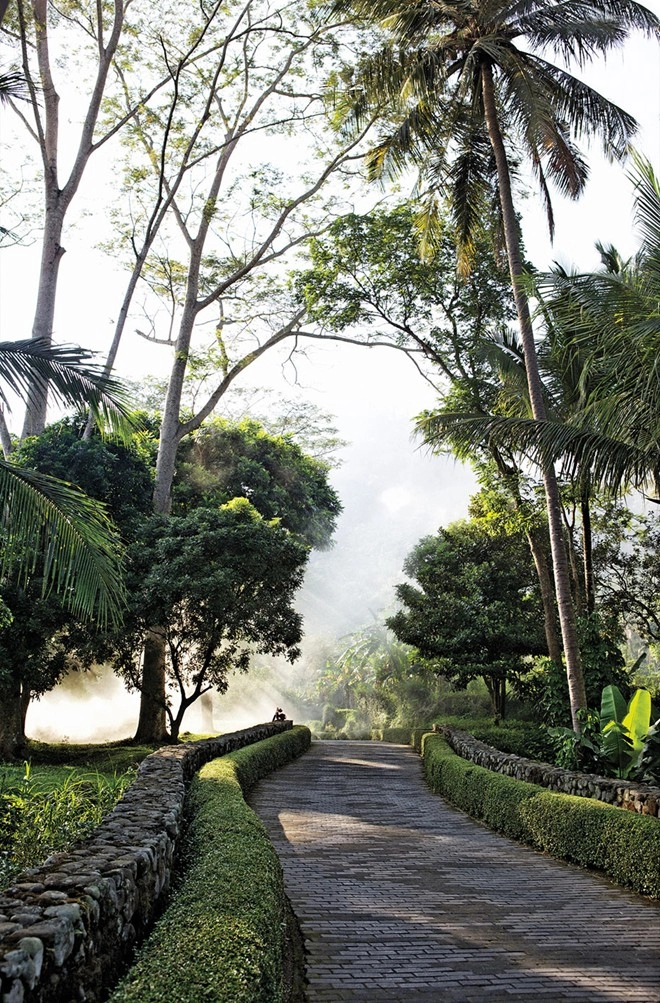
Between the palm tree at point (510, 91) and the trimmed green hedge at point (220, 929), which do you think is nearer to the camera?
the trimmed green hedge at point (220, 929)

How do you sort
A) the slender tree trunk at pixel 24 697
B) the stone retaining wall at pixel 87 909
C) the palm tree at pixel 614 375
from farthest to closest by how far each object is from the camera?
1. the slender tree trunk at pixel 24 697
2. the palm tree at pixel 614 375
3. the stone retaining wall at pixel 87 909

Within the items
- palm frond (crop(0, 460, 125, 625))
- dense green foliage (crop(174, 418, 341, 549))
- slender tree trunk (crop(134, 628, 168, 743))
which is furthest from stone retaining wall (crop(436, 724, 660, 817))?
dense green foliage (crop(174, 418, 341, 549))

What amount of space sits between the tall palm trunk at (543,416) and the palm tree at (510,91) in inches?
0.6

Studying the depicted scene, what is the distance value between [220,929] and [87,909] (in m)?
0.66

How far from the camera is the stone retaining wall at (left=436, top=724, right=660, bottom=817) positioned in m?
7.94

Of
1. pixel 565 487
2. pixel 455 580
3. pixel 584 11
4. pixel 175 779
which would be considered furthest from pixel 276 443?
pixel 175 779

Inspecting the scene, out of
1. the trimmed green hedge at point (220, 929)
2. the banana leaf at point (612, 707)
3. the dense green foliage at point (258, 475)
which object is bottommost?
the trimmed green hedge at point (220, 929)

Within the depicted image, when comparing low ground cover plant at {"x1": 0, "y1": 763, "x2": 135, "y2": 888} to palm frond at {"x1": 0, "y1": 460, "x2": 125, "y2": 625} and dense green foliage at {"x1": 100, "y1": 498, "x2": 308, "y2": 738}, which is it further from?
dense green foliage at {"x1": 100, "y1": 498, "x2": 308, "y2": 738}

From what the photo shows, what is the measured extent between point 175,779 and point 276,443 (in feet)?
60.9

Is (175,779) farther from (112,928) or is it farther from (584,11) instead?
(584,11)

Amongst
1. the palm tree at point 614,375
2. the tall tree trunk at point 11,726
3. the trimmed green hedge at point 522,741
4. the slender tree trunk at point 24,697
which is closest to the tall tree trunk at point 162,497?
the slender tree trunk at point 24,697

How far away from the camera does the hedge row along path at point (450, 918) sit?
4652 millimetres

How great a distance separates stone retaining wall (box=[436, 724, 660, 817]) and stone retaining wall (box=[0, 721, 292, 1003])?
4.46 meters

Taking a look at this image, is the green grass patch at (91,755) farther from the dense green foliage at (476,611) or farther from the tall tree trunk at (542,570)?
the tall tree trunk at (542,570)
